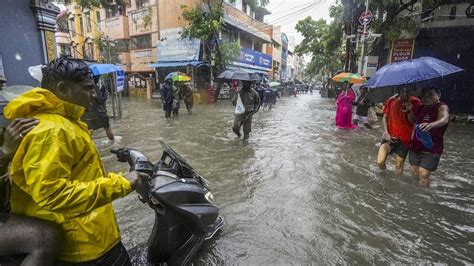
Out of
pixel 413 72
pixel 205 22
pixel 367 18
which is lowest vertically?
pixel 413 72

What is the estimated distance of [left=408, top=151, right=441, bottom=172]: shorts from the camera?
409 centimetres

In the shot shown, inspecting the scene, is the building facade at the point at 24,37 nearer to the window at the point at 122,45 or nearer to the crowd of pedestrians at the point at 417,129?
the crowd of pedestrians at the point at 417,129

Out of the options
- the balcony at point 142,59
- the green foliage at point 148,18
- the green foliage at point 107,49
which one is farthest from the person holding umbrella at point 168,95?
the green foliage at point 107,49

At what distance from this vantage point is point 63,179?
129 centimetres

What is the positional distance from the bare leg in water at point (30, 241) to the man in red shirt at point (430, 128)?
167 inches

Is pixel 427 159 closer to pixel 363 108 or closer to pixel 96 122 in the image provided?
pixel 363 108

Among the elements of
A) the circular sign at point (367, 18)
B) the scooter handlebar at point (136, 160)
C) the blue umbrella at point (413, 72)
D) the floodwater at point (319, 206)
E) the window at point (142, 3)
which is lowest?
the floodwater at point (319, 206)

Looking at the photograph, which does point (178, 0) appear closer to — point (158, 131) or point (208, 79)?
point (208, 79)

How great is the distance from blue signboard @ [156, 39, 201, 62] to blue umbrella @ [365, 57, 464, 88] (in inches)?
632

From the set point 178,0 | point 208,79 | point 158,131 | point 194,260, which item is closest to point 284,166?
point 194,260

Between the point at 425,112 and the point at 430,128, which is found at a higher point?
the point at 425,112

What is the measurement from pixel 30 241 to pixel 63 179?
37 cm

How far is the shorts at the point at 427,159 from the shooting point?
A: 13.4 feet

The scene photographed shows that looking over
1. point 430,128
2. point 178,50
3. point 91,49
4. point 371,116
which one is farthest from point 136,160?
point 91,49
